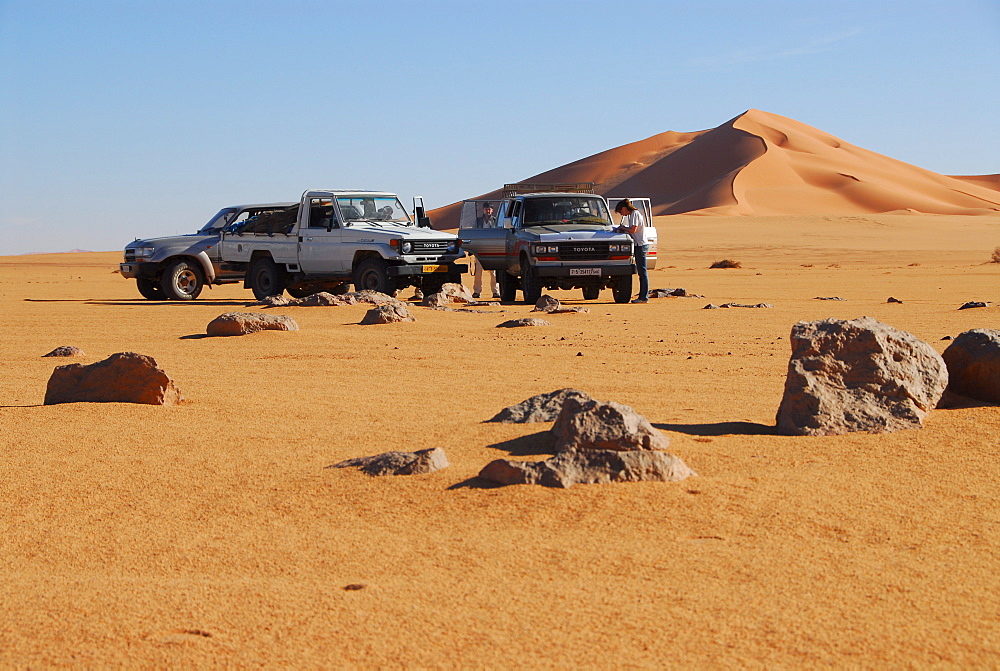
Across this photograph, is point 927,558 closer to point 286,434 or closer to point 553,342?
point 286,434

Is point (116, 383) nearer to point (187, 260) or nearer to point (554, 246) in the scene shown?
point (554, 246)

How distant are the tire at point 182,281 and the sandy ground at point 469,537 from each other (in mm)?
12804

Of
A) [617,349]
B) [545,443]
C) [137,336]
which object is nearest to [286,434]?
[545,443]

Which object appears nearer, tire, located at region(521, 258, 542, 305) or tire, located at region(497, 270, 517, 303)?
tire, located at region(521, 258, 542, 305)

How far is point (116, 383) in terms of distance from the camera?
7.74 m

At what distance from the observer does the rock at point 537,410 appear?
22.1 ft

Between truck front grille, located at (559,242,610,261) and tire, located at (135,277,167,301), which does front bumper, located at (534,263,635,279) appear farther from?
tire, located at (135,277,167,301)

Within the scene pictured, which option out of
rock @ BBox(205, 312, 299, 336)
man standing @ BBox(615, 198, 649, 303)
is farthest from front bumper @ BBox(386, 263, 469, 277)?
rock @ BBox(205, 312, 299, 336)

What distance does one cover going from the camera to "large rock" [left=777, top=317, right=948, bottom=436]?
6379 mm

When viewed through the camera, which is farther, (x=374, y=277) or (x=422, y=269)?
(x=374, y=277)

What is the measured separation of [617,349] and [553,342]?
103cm

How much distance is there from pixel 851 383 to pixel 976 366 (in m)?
1.08

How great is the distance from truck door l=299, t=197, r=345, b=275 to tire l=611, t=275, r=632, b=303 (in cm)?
492

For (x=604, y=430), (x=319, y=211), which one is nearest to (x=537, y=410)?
(x=604, y=430)
